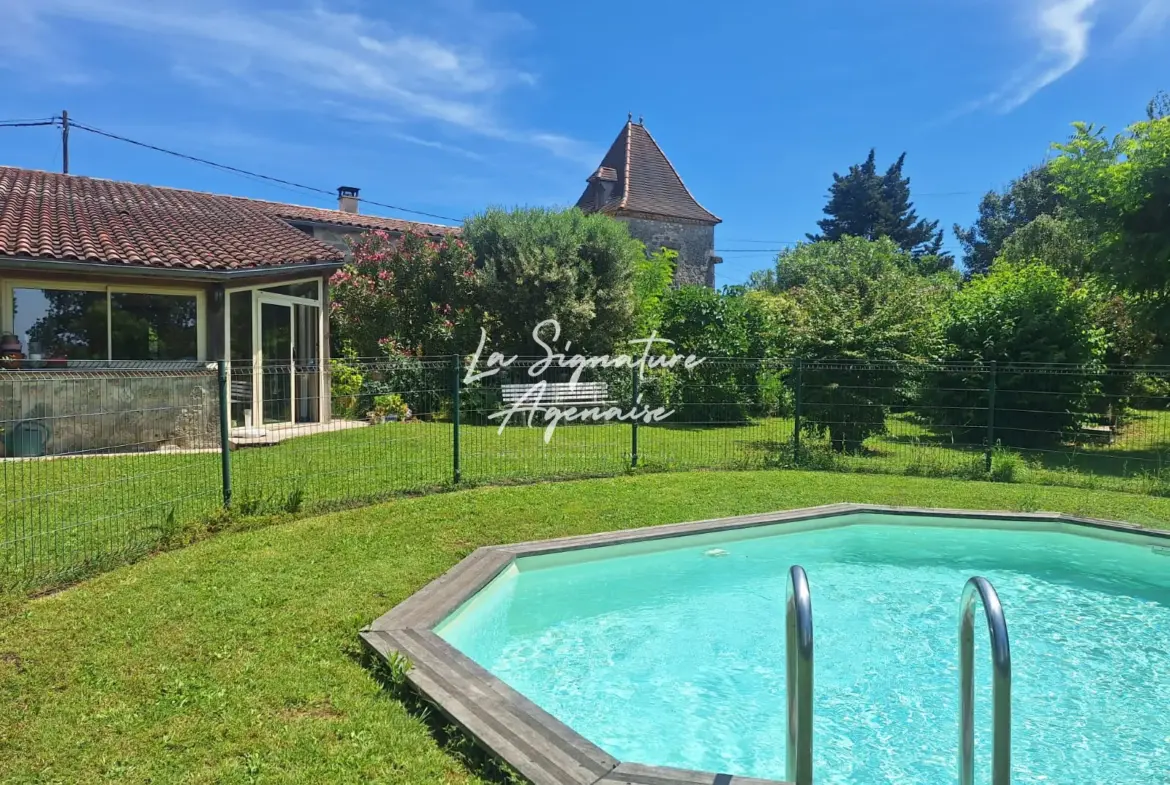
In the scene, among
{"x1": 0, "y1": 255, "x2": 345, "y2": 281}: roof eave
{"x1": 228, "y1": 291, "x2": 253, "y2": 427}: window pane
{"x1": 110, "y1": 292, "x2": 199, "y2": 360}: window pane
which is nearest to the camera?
{"x1": 0, "y1": 255, "x2": 345, "y2": 281}: roof eave

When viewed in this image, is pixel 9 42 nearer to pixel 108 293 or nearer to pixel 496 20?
pixel 108 293

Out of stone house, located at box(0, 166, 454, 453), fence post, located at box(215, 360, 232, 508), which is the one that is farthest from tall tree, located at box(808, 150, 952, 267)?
fence post, located at box(215, 360, 232, 508)

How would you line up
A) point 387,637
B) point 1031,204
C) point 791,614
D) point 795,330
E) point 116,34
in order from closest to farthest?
point 791,614 → point 387,637 → point 795,330 → point 116,34 → point 1031,204

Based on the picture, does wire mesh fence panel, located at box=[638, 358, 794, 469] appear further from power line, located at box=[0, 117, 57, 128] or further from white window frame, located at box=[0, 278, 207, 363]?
power line, located at box=[0, 117, 57, 128]

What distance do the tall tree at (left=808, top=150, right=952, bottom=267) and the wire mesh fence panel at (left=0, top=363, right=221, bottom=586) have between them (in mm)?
47935

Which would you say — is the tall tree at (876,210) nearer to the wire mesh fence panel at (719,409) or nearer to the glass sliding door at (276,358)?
the wire mesh fence panel at (719,409)

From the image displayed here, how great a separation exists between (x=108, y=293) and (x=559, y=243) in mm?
9152

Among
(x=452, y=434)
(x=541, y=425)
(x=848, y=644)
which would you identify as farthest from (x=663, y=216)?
(x=848, y=644)

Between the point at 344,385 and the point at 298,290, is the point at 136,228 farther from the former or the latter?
the point at 344,385

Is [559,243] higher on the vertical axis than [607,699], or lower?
higher

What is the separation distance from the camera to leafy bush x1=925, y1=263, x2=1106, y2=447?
13.1 metres

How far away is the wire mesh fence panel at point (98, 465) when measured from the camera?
18.8 ft

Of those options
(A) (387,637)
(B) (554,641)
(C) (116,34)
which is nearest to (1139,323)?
(B) (554,641)

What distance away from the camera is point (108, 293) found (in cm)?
1125
